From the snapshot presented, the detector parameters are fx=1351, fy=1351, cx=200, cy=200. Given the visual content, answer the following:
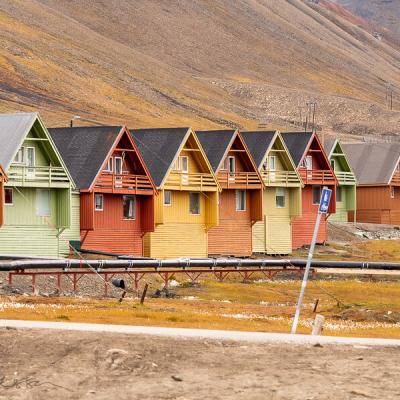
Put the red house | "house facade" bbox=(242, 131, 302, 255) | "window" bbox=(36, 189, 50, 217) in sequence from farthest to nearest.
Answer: "house facade" bbox=(242, 131, 302, 255)
the red house
"window" bbox=(36, 189, 50, 217)

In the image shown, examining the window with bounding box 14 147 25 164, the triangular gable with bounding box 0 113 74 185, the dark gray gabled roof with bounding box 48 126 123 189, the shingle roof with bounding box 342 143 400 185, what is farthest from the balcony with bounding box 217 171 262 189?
the shingle roof with bounding box 342 143 400 185

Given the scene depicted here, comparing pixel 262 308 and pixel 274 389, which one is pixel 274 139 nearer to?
pixel 262 308

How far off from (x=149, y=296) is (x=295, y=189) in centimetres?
3464

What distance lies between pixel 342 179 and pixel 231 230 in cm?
2334

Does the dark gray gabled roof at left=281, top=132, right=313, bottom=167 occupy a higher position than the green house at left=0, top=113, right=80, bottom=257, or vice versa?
the dark gray gabled roof at left=281, top=132, right=313, bottom=167

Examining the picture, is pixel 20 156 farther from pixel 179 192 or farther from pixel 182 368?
pixel 182 368

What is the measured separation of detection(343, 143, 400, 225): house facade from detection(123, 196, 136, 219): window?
4042 centimetres

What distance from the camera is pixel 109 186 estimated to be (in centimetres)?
7600

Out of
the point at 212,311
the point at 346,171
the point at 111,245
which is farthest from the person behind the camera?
the point at 346,171

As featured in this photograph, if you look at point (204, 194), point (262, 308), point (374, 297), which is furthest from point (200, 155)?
point (262, 308)

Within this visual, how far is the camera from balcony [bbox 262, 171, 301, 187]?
295 ft

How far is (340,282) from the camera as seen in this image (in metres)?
73.2

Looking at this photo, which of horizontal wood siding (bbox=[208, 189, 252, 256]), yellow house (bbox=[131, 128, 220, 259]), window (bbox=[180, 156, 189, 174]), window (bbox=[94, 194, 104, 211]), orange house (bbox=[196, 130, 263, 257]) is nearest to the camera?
window (bbox=[94, 194, 104, 211])

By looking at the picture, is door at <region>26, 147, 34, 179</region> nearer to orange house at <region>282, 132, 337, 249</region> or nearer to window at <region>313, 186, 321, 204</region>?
orange house at <region>282, 132, 337, 249</region>
